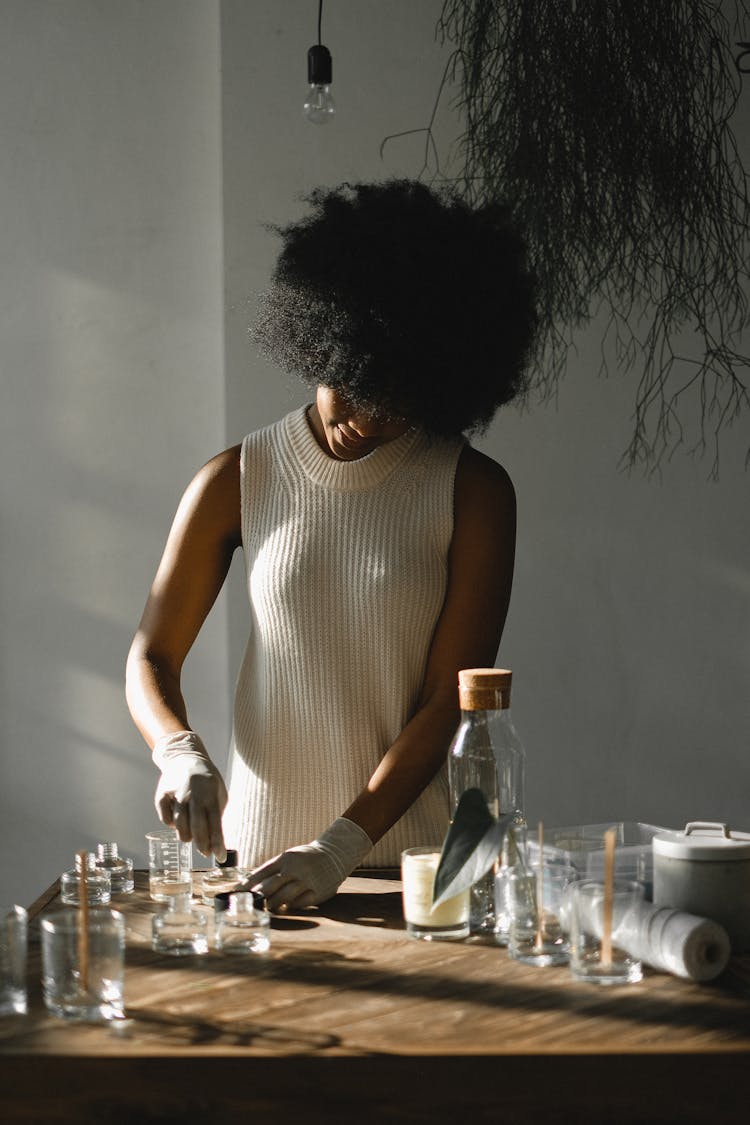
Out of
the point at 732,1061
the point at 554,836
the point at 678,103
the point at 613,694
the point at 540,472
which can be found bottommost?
the point at 732,1061

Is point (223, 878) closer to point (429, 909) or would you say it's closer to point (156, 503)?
point (429, 909)

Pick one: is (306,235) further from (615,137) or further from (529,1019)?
(615,137)

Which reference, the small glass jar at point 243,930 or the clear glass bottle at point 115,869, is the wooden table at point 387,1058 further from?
the clear glass bottle at point 115,869

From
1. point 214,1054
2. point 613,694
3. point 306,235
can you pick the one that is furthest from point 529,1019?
point 613,694

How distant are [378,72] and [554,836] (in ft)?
7.65

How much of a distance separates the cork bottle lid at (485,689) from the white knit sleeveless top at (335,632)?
0.49 meters

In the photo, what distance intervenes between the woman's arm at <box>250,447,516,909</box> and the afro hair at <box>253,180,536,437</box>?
0.39 ft

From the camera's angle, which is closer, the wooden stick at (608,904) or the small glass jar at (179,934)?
the wooden stick at (608,904)

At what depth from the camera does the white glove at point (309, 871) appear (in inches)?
56.2

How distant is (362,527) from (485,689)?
585 mm

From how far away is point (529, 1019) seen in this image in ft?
3.50

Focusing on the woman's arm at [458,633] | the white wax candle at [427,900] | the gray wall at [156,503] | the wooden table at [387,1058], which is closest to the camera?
the wooden table at [387,1058]

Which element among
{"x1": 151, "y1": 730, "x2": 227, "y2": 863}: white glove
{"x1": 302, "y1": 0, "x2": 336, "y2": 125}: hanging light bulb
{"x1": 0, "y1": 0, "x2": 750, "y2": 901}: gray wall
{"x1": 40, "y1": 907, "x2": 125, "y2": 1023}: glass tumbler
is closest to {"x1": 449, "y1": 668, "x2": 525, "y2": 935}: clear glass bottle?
{"x1": 151, "y1": 730, "x2": 227, "y2": 863}: white glove

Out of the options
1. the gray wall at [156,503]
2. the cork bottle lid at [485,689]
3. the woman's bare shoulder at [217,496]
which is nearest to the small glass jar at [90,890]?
the cork bottle lid at [485,689]
